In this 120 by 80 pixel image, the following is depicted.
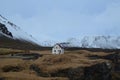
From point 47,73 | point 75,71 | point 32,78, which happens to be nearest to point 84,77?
point 75,71

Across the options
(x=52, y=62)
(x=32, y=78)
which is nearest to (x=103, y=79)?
(x=52, y=62)

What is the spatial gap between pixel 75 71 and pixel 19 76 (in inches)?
439

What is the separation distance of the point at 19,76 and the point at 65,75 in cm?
957

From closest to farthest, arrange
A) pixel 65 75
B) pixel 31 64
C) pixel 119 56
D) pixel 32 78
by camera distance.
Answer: pixel 32 78 < pixel 65 75 < pixel 31 64 < pixel 119 56

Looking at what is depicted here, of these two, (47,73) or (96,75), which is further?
(96,75)

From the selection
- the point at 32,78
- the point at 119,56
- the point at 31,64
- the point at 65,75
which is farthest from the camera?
the point at 119,56

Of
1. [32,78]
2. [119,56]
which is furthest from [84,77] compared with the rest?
[119,56]

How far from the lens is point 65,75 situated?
59062mm

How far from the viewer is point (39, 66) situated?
61656 mm

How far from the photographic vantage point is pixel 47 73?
195 ft

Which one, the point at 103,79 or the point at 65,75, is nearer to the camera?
the point at 65,75

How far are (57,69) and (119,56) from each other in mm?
34880

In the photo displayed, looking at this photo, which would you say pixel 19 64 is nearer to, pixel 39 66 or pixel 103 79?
pixel 39 66

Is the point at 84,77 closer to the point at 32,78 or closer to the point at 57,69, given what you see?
the point at 57,69
